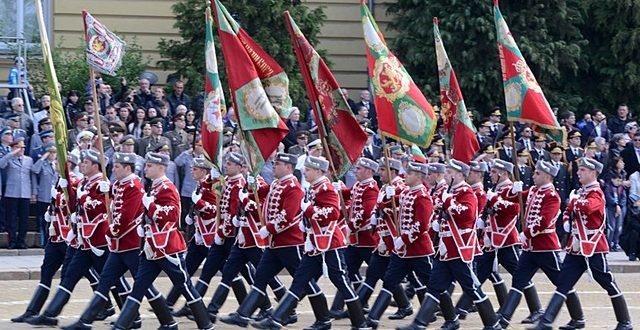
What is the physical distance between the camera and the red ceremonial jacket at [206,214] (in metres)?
16.4

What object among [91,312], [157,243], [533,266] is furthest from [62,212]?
[533,266]

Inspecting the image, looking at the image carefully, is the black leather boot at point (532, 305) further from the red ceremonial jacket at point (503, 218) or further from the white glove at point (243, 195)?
the white glove at point (243, 195)

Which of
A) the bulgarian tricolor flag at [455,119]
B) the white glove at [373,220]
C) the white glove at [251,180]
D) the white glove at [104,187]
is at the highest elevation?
the bulgarian tricolor flag at [455,119]

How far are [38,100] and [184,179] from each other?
14.8 feet

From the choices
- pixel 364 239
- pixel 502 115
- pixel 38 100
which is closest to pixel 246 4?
pixel 38 100

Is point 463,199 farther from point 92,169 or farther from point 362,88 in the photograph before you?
point 362,88

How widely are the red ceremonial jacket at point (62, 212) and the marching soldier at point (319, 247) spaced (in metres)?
2.27

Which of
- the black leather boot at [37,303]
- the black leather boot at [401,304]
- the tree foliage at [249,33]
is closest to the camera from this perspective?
the black leather boot at [37,303]

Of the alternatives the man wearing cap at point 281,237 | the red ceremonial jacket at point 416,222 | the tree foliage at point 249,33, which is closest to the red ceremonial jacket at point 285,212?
the man wearing cap at point 281,237

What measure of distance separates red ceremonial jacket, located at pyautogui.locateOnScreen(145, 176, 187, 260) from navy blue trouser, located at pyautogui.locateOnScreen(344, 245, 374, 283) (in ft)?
8.89

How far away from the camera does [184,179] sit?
2194 centimetres

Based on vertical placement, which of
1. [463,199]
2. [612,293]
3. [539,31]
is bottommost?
[612,293]

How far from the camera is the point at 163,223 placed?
1444cm

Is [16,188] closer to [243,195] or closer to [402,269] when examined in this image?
[243,195]
